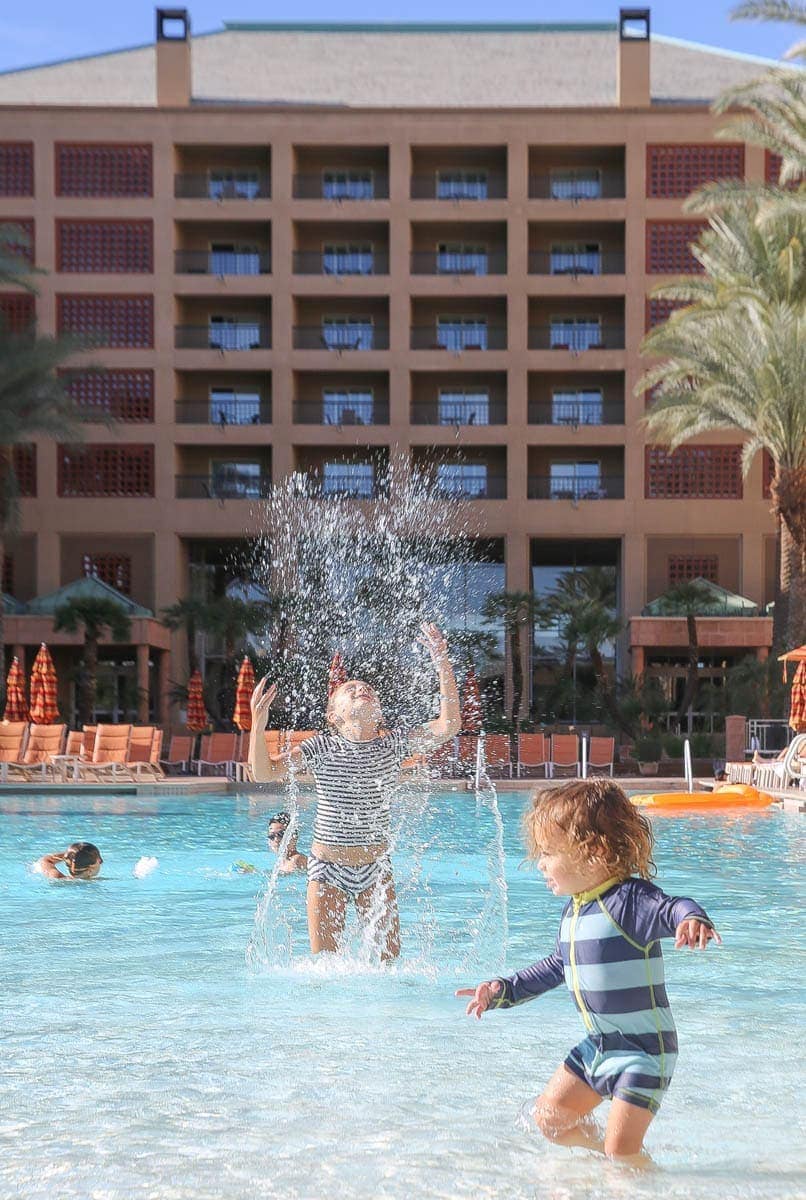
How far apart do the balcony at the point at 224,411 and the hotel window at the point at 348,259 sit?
15.3 ft

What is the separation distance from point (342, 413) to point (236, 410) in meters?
3.33

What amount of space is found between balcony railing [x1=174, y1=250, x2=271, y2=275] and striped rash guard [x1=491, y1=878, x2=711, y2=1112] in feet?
135

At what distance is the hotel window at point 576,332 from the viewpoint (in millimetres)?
42844

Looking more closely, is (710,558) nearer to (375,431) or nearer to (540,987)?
(375,431)

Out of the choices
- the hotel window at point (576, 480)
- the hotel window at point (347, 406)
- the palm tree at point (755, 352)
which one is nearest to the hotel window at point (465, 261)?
the hotel window at point (347, 406)

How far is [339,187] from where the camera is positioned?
44.0 meters

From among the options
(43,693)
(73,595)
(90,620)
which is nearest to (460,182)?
(73,595)

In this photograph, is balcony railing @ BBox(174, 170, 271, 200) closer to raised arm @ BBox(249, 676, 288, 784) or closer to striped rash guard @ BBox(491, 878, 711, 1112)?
raised arm @ BBox(249, 676, 288, 784)

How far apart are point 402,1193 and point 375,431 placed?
38.9 meters

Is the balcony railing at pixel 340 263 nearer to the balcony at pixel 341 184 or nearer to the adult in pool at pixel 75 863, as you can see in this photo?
the balcony at pixel 341 184

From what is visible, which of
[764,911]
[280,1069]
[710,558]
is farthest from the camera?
[710,558]

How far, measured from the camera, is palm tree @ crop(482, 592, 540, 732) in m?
36.3

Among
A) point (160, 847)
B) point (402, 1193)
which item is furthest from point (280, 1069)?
point (160, 847)

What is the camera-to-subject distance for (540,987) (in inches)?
137
